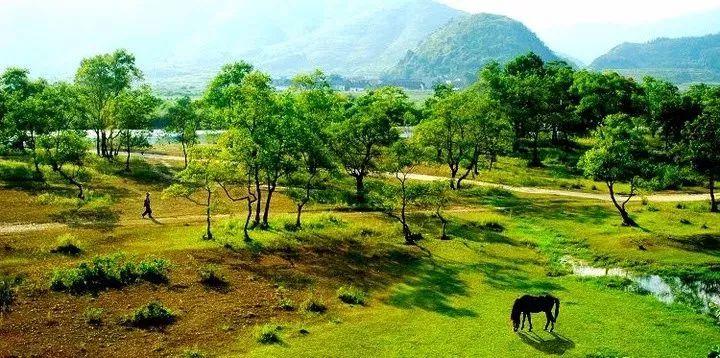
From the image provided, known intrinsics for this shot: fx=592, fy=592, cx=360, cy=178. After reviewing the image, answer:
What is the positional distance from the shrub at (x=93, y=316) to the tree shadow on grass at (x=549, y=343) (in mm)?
26568

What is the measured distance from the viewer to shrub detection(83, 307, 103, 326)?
37.1 metres

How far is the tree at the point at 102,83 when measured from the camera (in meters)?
96.0

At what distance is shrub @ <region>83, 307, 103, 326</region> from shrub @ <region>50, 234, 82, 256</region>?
12.8 metres

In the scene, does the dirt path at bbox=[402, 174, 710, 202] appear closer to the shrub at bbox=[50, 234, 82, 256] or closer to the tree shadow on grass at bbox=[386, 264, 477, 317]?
the tree shadow on grass at bbox=[386, 264, 477, 317]

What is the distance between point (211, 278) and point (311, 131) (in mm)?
25804

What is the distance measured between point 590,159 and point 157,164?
6797 centimetres

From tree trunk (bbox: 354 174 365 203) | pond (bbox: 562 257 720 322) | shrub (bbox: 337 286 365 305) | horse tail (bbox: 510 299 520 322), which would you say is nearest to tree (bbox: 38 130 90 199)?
tree trunk (bbox: 354 174 365 203)

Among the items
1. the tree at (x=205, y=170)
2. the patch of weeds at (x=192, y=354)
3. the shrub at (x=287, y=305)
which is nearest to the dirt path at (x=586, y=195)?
the tree at (x=205, y=170)

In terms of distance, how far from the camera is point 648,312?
42719 mm

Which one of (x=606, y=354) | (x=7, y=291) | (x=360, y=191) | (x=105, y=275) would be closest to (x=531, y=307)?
(x=606, y=354)

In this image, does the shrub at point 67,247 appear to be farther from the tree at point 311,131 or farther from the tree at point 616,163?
the tree at point 616,163

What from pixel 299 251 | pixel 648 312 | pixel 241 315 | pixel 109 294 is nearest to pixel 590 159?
pixel 648 312

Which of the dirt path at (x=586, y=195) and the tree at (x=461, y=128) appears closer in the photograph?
the dirt path at (x=586, y=195)

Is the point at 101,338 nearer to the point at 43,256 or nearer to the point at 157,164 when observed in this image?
the point at 43,256
